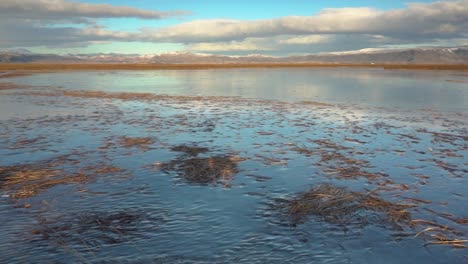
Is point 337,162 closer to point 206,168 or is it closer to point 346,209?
point 346,209

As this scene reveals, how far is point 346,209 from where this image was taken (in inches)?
333

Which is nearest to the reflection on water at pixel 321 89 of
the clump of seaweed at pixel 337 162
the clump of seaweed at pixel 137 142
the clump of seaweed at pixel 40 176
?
the clump of seaweed at pixel 337 162

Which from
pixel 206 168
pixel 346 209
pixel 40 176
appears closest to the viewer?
pixel 346 209

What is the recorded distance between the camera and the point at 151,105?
1098 inches

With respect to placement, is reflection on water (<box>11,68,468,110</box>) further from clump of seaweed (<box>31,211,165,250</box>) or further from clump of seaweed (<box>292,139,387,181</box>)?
clump of seaweed (<box>31,211,165,250</box>)

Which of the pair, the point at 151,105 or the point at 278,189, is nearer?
the point at 278,189

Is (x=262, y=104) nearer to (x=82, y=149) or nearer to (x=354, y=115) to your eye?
(x=354, y=115)

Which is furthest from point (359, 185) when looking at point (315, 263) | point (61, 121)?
point (61, 121)

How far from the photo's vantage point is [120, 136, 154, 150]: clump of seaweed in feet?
47.4

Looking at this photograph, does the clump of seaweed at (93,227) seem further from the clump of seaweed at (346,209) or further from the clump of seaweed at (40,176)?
the clump of seaweed at (346,209)

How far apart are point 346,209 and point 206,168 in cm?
461

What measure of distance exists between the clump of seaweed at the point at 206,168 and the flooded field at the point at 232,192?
0.18 ft

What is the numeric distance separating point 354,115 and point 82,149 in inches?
638

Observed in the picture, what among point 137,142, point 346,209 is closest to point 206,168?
point 346,209
